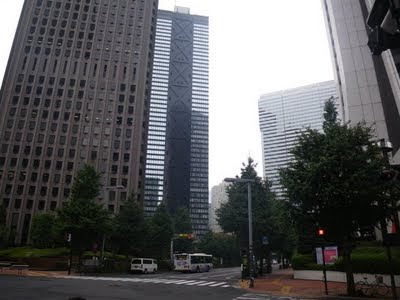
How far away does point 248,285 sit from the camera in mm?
25281

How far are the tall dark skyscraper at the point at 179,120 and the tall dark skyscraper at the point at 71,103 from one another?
76012 mm

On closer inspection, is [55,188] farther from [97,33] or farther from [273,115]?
[273,115]

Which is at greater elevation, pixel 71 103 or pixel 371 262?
pixel 71 103

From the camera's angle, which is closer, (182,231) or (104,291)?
(104,291)

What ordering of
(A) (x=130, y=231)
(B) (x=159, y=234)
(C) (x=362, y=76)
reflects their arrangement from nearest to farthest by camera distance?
1. (C) (x=362, y=76)
2. (A) (x=130, y=231)
3. (B) (x=159, y=234)

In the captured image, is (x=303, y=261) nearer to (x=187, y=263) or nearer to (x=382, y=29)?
(x=187, y=263)

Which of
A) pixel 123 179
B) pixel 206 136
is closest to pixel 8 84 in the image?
pixel 123 179

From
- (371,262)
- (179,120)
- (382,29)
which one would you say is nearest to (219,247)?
(371,262)

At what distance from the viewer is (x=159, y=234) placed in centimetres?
5550

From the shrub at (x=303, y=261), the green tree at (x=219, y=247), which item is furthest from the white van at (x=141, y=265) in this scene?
the green tree at (x=219, y=247)

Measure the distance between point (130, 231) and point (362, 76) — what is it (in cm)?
3638

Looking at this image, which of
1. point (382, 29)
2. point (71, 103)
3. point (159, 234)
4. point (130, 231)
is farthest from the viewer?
point (71, 103)

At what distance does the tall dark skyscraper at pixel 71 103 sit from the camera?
81562 mm

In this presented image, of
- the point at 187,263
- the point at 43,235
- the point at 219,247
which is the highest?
the point at 43,235
